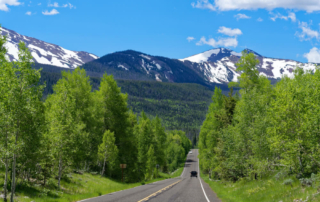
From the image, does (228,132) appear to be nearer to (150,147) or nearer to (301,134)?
(301,134)

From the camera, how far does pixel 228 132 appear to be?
2866cm

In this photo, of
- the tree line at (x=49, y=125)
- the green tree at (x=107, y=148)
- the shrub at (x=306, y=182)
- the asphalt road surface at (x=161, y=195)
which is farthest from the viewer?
the green tree at (x=107, y=148)

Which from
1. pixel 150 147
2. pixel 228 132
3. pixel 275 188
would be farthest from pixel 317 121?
pixel 150 147

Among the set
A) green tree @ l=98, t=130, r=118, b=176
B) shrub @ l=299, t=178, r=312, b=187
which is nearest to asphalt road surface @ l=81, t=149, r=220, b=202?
shrub @ l=299, t=178, r=312, b=187

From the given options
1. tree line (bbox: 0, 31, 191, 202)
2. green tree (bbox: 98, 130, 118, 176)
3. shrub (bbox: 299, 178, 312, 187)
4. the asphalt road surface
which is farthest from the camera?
green tree (bbox: 98, 130, 118, 176)

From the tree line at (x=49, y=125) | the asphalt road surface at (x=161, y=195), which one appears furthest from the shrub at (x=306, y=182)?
the tree line at (x=49, y=125)

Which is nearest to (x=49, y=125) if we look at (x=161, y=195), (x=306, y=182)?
(x=161, y=195)

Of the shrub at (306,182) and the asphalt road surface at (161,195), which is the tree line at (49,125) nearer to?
the asphalt road surface at (161,195)

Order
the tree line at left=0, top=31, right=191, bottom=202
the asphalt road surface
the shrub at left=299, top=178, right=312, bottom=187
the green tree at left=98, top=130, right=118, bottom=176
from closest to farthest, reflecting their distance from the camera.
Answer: the shrub at left=299, top=178, right=312, bottom=187 → the tree line at left=0, top=31, right=191, bottom=202 → the asphalt road surface → the green tree at left=98, top=130, right=118, bottom=176

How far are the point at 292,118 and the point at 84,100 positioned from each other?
29354 millimetres

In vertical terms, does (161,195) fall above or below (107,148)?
below

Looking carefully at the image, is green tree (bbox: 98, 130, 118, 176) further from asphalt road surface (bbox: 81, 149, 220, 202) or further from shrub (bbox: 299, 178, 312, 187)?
shrub (bbox: 299, 178, 312, 187)

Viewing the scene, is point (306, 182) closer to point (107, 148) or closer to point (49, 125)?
point (49, 125)

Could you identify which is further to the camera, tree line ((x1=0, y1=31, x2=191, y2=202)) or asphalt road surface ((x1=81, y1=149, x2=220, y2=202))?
asphalt road surface ((x1=81, y1=149, x2=220, y2=202))
